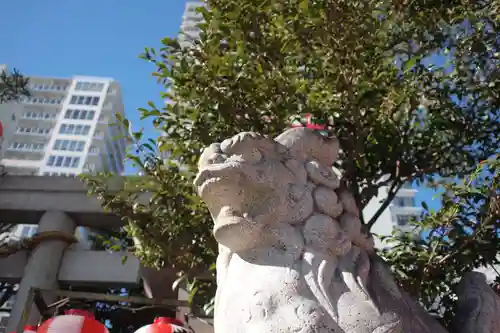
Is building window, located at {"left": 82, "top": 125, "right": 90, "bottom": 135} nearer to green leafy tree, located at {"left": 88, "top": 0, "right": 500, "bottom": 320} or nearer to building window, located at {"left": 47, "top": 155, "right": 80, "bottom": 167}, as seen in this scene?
building window, located at {"left": 47, "top": 155, "right": 80, "bottom": 167}

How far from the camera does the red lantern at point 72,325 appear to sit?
12.9 feet

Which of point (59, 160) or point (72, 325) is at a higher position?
point (59, 160)

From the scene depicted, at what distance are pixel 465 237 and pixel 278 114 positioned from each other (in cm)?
145

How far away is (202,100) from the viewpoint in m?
3.35

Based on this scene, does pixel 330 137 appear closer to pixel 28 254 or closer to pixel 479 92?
pixel 479 92

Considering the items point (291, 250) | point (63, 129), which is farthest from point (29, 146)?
point (291, 250)

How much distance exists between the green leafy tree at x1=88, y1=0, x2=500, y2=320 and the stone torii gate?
310 centimetres

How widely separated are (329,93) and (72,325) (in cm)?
272

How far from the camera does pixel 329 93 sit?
3473 mm

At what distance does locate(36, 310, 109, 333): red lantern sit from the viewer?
3934 millimetres

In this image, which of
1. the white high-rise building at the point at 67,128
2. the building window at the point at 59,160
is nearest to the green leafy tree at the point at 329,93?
the white high-rise building at the point at 67,128

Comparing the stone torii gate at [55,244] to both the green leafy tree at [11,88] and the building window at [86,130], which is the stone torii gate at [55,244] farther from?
the building window at [86,130]

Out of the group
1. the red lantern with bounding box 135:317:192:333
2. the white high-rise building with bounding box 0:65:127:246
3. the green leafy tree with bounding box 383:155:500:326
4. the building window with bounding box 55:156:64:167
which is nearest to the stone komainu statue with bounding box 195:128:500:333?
the green leafy tree with bounding box 383:155:500:326

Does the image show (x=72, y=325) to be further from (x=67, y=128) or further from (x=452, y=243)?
(x=67, y=128)
